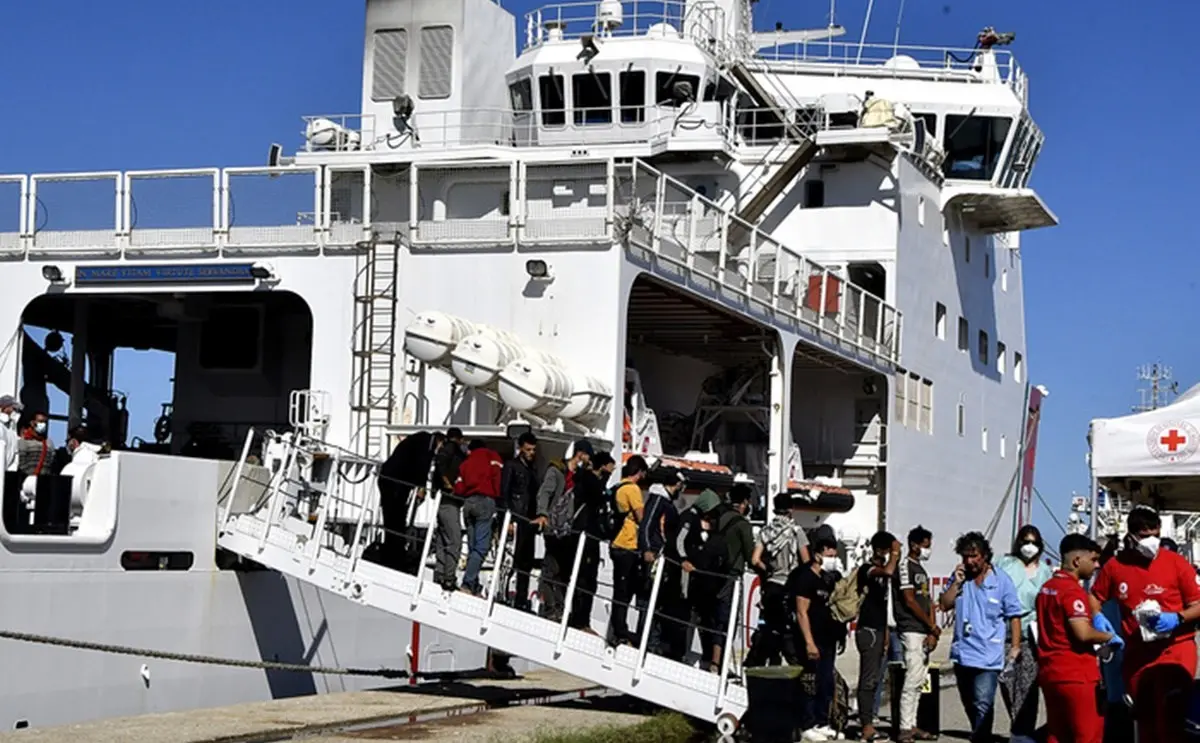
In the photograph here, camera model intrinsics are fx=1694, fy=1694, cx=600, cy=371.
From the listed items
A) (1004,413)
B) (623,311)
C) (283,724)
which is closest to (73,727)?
(283,724)

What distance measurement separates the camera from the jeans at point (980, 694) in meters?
11.8

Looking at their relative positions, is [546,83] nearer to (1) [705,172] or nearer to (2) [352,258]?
(1) [705,172]

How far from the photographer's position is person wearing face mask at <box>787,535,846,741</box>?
1241cm

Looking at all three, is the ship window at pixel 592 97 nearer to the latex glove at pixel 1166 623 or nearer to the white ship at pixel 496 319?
the white ship at pixel 496 319

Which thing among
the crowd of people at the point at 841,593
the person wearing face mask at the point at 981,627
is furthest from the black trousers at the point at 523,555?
the person wearing face mask at the point at 981,627

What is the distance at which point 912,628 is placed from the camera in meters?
12.6

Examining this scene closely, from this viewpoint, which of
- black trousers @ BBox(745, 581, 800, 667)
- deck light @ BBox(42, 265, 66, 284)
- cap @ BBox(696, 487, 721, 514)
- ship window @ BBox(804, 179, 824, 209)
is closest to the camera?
black trousers @ BBox(745, 581, 800, 667)

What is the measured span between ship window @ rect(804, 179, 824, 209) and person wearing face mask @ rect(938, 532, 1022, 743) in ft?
52.2

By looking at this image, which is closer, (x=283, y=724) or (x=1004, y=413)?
(x=283, y=724)

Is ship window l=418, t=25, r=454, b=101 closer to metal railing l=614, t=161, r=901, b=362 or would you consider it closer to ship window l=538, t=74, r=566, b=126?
ship window l=538, t=74, r=566, b=126

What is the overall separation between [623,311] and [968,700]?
6631mm

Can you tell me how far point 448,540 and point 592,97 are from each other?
562 inches

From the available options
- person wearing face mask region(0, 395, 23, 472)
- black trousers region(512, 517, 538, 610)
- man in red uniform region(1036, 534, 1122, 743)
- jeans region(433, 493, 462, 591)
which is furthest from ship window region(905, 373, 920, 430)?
man in red uniform region(1036, 534, 1122, 743)

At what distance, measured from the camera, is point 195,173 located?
18.6m
